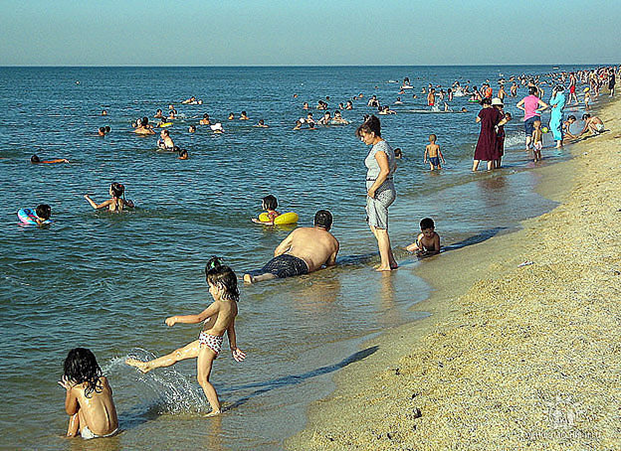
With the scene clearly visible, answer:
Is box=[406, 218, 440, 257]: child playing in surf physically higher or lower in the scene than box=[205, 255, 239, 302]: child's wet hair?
lower

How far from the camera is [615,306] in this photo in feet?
18.4

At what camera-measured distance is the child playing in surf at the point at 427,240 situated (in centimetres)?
973

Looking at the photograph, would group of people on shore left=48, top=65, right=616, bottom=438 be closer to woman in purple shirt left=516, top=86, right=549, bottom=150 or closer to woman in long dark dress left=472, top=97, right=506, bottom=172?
woman in long dark dress left=472, top=97, right=506, bottom=172

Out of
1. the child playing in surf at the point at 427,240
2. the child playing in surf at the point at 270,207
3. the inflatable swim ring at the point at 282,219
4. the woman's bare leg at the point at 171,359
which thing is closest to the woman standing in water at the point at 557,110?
the inflatable swim ring at the point at 282,219

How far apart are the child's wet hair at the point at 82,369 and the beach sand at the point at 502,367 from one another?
1.58 m

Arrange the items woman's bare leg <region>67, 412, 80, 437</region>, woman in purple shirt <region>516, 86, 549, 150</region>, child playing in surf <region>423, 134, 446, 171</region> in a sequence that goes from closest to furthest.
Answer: woman's bare leg <region>67, 412, 80, 437</region>
woman in purple shirt <region>516, 86, 549, 150</region>
child playing in surf <region>423, 134, 446, 171</region>

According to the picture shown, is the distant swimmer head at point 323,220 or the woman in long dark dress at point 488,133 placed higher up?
the woman in long dark dress at point 488,133

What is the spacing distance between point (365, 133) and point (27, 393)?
4.77 metres

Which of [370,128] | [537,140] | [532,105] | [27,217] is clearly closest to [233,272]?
[370,128]

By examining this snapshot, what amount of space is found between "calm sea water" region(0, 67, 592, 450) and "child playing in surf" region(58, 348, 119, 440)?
11cm

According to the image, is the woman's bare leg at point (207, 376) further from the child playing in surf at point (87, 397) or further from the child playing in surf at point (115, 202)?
the child playing in surf at point (115, 202)

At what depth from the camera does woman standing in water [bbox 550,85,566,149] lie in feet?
65.7

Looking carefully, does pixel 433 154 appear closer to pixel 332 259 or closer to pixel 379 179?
pixel 332 259

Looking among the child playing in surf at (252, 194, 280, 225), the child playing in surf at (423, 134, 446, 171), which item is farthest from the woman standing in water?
the child playing in surf at (252, 194, 280, 225)
